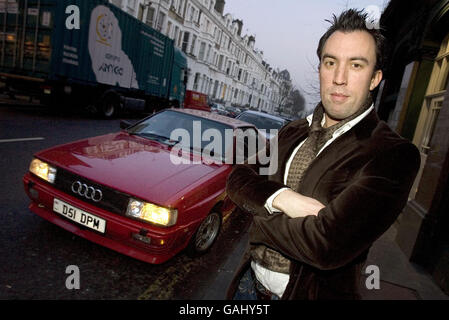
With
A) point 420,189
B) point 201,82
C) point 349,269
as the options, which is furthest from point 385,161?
point 201,82

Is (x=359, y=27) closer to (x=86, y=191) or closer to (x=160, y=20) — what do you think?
(x=86, y=191)

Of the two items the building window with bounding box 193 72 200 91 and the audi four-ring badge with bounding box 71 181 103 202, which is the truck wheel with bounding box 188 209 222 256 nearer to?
the audi four-ring badge with bounding box 71 181 103 202

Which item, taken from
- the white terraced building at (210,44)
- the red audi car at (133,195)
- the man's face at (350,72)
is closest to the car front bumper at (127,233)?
the red audi car at (133,195)

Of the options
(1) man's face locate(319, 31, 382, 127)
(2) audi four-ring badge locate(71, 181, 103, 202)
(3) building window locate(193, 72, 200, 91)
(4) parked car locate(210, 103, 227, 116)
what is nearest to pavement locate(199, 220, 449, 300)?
(2) audi four-ring badge locate(71, 181, 103, 202)

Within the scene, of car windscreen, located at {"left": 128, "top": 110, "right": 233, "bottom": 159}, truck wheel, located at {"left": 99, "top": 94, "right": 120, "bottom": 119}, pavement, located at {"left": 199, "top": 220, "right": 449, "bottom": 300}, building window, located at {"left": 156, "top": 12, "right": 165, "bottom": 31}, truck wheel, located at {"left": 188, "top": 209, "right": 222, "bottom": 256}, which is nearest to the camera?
pavement, located at {"left": 199, "top": 220, "right": 449, "bottom": 300}

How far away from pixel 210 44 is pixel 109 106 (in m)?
30.5

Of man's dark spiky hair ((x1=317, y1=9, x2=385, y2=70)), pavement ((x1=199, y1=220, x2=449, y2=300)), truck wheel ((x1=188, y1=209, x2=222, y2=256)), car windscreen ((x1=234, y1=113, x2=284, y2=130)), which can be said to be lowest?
pavement ((x1=199, y1=220, x2=449, y2=300))

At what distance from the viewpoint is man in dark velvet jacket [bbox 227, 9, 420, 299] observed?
3.37 ft

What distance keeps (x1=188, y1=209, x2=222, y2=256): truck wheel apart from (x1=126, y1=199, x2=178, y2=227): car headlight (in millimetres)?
580

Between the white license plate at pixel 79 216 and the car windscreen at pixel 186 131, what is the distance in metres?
1.51

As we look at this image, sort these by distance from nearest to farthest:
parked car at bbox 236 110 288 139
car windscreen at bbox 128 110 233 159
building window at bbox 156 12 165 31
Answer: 1. car windscreen at bbox 128 110 233 159
2. parked car at bbox 236 110 288 139
3. building window at bbox 156 12 165 31

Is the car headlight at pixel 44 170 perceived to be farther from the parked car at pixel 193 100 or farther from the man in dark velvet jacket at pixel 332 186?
the parked car at pixel 193 100

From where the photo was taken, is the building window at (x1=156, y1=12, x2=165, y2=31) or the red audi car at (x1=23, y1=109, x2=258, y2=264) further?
the building window at (x1=156, y1=12, x2=165, y2=31)
